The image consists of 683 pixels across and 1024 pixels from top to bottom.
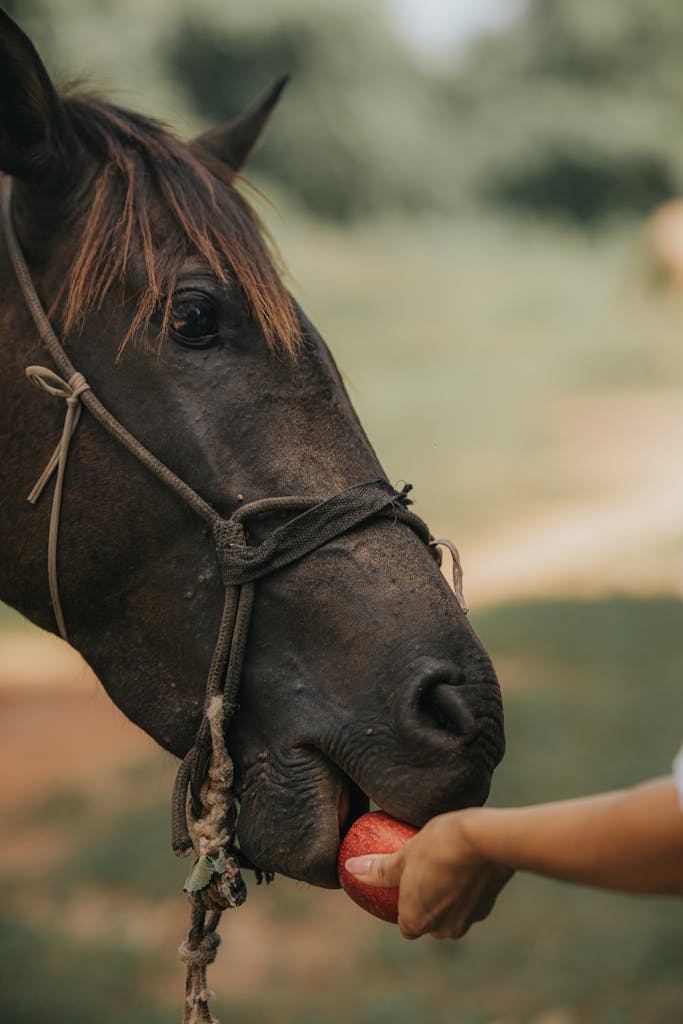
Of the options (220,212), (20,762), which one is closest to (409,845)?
(220,212)

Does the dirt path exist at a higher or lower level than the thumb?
higher

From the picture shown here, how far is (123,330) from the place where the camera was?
7.10 ft

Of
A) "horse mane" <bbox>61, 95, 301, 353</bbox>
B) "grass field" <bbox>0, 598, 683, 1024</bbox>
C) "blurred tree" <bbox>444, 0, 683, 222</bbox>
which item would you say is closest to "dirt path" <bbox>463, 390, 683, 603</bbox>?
"grass field" <bbox>0, 598, 683, 1024</bbox>

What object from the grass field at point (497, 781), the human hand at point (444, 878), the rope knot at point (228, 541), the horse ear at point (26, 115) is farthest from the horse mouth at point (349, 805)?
the horse ear at point (26, 115)

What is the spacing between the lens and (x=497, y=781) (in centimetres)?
573

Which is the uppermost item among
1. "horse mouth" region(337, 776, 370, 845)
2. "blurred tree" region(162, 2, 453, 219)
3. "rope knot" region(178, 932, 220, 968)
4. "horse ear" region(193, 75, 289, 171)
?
"blurred tree" region(162, 2, 453, 219)

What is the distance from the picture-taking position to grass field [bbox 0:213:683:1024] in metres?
4.24

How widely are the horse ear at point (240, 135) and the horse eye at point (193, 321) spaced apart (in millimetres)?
888

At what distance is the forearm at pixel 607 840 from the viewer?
1.28 metres

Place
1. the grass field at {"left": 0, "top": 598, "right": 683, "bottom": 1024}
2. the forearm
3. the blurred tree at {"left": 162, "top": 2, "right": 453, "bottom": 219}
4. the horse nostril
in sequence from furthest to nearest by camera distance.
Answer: the blurred tree at {"left": 162, "top": 2, "right": 453, "bottom": 219}, the grass field at {"left": 0, "top": 598, "right": 683, "bottom": 1024}, the horse nostril, the forearm

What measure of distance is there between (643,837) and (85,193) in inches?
68.0

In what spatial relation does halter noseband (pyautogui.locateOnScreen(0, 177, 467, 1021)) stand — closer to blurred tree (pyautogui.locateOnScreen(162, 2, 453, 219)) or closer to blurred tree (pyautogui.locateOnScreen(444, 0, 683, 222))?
blurred tree (pyautogui.locateOnScreen(162, 2, 453, 219))

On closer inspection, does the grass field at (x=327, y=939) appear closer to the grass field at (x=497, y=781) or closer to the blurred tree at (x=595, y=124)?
the grass field at (x=497, y=781)

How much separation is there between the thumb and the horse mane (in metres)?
0.99
